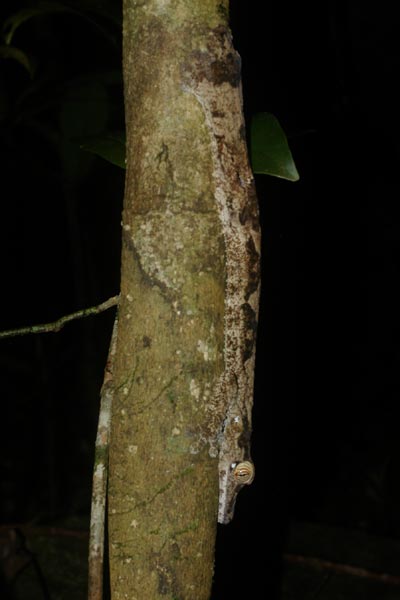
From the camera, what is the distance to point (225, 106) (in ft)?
1.92

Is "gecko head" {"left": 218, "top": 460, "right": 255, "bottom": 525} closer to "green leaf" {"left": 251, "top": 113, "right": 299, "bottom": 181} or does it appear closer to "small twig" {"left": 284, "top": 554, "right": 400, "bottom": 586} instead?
"green leaf" {"left": 251, "top": 113, "right": 299, "bottom": 181}

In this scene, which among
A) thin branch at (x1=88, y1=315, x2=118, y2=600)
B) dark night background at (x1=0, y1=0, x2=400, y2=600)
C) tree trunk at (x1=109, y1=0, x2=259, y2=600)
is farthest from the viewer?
dark night background at (x1=0, y1=0, x2=400, y2=600)

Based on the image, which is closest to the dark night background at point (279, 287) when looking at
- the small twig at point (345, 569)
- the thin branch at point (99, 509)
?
the small twig at point (345, 569)

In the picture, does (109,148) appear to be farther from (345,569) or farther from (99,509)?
(345,569)

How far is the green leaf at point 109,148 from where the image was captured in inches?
28.7

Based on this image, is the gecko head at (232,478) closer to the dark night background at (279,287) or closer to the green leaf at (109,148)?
the green leaf at (109,148)

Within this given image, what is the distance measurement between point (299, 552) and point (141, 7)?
1.53m

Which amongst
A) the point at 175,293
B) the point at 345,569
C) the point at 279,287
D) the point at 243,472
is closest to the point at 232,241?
the point at 175,293

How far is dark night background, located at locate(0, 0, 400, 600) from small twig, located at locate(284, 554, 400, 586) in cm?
3

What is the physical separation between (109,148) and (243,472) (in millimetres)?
381

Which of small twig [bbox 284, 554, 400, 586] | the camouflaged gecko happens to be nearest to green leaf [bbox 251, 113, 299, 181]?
the camouflaged gecko

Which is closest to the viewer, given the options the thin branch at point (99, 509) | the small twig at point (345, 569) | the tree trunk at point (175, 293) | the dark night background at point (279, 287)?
the tree trunk at point (175, 293)

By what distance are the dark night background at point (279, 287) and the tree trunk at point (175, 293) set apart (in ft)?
3.32

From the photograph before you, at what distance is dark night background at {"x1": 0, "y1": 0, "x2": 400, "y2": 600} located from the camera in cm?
175
